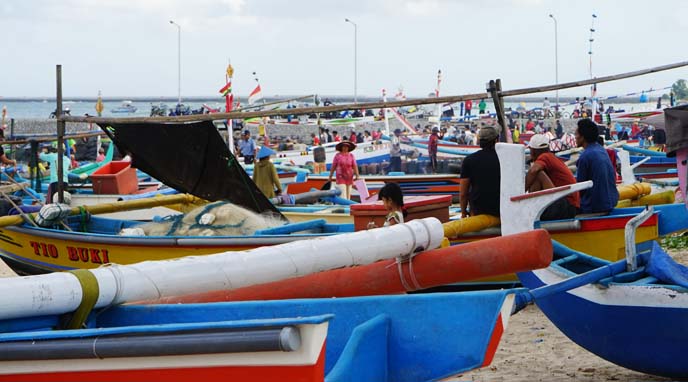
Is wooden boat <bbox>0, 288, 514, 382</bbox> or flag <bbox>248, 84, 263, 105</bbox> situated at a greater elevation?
flag <bbox>248, 84, 263, 105</bbox>

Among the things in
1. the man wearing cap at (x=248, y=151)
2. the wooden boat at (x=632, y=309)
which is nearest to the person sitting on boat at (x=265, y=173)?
the wooden boat at (x=632, y=309)

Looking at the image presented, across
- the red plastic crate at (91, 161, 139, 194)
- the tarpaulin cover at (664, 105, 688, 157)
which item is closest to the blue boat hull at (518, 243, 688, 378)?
the tarpaulin cover at (664, 105, 688, 157)

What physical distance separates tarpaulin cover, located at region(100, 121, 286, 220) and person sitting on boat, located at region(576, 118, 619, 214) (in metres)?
3.97

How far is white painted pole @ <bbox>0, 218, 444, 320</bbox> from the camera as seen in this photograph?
4461mm

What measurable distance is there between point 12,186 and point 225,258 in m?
9.54

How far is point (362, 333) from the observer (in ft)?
15.0

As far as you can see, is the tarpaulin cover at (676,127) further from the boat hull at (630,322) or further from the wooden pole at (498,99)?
the wooden pole at (498,99)

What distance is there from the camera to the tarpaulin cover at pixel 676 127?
20.5ft

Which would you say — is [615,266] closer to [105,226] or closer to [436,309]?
[436,309]

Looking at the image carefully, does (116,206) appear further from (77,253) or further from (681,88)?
(681,88)

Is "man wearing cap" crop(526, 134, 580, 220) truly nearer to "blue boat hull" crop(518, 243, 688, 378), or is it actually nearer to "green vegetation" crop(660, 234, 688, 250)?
"blue boat hull" crop(518, 243, 688, 378)

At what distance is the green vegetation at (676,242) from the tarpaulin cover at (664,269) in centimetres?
646

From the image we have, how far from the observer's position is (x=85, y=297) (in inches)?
179

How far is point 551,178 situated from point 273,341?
5.43 meters
